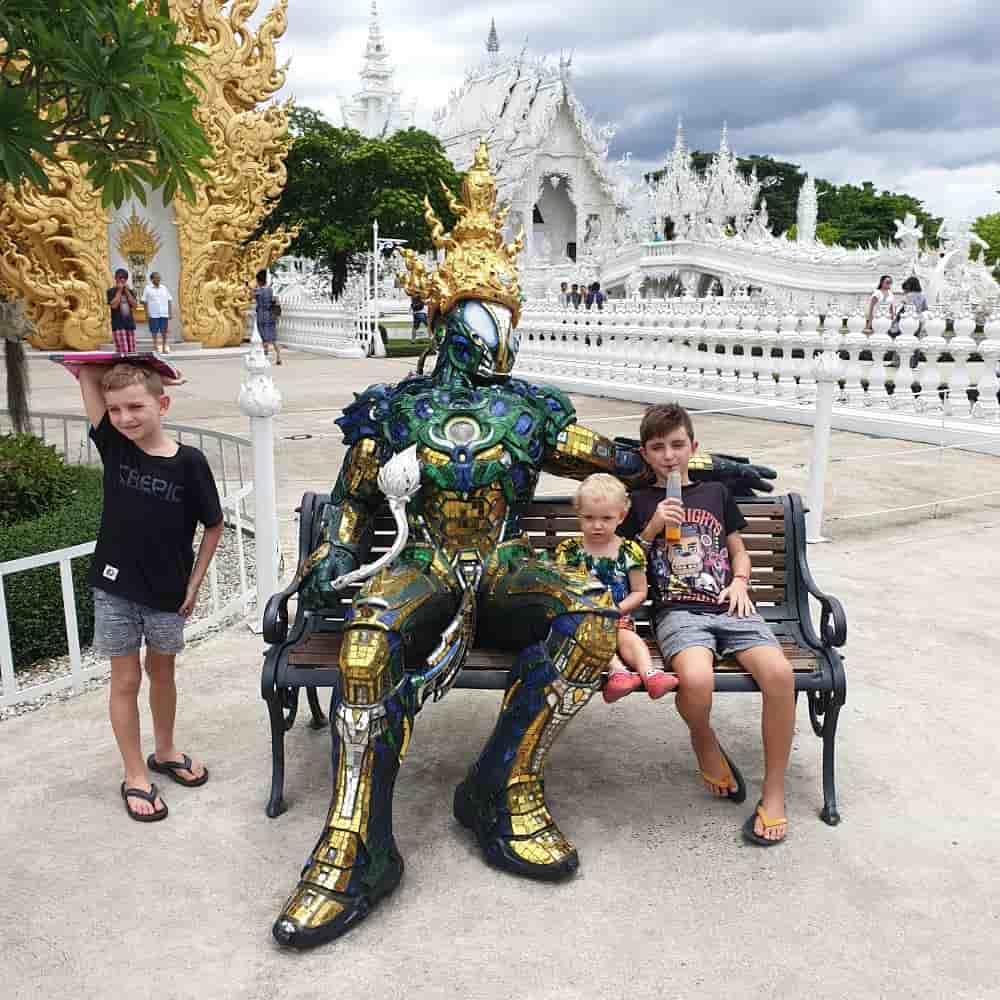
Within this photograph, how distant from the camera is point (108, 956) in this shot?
2.29m

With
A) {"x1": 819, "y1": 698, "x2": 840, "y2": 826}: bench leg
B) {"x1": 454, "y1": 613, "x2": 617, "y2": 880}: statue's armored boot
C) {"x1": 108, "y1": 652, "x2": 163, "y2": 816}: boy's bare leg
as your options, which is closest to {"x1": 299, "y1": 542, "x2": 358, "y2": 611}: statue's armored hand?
{"x1": 108, "y1": 652, "x2": 163, "y2": 816}: boy's bare leg

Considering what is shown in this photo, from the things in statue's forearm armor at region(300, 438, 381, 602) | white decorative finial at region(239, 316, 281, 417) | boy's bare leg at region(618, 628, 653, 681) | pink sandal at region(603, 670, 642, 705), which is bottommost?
pink sandal at region(603, 670, 642, 705)

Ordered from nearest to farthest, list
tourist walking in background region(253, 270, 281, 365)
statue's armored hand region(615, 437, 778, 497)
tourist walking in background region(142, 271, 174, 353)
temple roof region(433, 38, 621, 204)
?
1. statue's armored hand region(615, 437, 778, 497)
2. tourist walking in background region(142, 271, 174, 353)
3. tourist walking in background region(253, 270, 281, 365)
4. temple roof region(433, 38, 621, 204)

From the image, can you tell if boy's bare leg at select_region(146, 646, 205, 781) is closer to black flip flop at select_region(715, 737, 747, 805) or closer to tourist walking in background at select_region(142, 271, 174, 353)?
black flip flop at select_region(715, 737, 747, 805)

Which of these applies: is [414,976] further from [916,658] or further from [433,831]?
[916,658]

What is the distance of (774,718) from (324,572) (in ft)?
4.75

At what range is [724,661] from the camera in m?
2.90

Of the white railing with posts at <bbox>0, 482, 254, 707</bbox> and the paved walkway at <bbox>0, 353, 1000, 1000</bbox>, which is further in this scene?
the white railing with posts at <bbox>0, 482, 254, 707</bbox>

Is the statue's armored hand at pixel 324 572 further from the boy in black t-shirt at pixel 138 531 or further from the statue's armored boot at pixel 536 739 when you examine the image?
the statue's armored boot at pixel 536 739

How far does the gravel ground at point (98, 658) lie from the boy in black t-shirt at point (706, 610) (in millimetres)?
2371

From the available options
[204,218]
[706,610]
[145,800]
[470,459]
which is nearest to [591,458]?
[470,459]

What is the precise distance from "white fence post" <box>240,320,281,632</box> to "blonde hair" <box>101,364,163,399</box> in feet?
4.47

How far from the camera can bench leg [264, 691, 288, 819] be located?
2.87 m

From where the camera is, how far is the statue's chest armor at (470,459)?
9.44 feet
